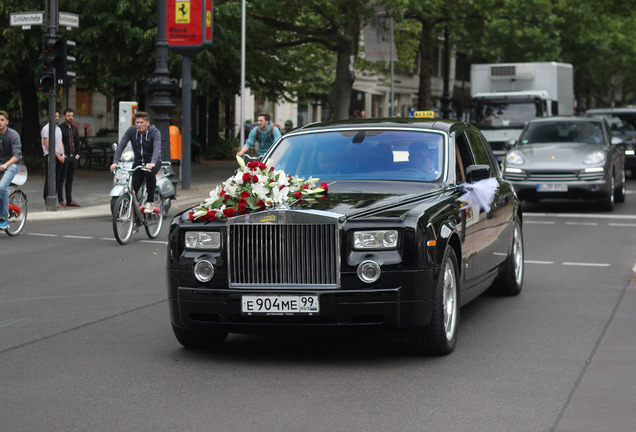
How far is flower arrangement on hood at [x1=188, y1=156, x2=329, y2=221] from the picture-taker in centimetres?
709

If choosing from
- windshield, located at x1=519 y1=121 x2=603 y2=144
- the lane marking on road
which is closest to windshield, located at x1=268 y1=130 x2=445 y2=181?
the lane marking on road

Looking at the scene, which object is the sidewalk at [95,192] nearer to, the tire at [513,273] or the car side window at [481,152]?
the tire at [513,273]

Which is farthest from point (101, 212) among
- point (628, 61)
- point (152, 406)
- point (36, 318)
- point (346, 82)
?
point (628, 61)

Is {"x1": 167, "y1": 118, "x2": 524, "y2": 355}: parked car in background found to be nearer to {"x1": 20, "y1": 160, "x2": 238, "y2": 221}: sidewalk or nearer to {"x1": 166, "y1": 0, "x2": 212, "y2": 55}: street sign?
{"x1": 20, "y1": 160, "x2": 238, "y2": 221}: sidewalk

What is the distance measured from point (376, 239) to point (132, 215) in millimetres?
9047

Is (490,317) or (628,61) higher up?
(628,61)

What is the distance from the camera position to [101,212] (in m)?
20.4

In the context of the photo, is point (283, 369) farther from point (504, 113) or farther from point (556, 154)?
point (504, 113)

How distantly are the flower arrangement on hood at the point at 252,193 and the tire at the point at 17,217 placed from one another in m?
9.61

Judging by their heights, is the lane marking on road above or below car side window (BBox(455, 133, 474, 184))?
below

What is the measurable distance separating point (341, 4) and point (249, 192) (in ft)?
92.3

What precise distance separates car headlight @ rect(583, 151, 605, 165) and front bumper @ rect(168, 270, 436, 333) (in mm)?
13916

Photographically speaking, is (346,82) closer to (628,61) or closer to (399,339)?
(399,339)

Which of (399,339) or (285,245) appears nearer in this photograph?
(285,245)
